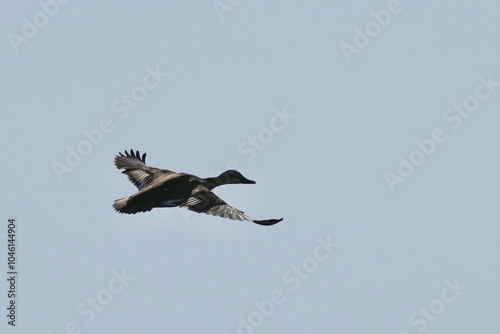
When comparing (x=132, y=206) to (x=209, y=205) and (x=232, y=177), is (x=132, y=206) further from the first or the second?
(x=232, y=177)

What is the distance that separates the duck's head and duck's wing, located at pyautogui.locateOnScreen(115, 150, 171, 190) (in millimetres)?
2070

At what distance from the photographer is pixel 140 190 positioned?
153 ft

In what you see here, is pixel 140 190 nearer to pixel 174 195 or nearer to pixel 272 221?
pixel 174 195

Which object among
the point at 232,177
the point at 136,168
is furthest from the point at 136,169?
the point at 232,177

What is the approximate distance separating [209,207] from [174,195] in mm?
1668

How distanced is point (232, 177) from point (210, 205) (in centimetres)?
475

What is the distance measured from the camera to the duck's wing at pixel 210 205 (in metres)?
42.6

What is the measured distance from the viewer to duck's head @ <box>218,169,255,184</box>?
157ft

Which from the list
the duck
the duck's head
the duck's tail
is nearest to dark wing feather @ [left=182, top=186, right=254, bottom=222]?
the duck

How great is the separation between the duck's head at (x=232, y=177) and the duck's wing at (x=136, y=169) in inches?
81.5

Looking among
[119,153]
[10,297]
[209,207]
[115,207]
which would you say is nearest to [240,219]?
[209,207]

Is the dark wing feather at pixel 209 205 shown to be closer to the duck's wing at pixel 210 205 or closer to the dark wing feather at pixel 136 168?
the duck's wing at pixel 210 205

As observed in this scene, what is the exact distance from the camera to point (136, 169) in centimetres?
4931

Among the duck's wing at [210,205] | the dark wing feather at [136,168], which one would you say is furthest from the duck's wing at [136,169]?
the duck's wing at [210,205]
